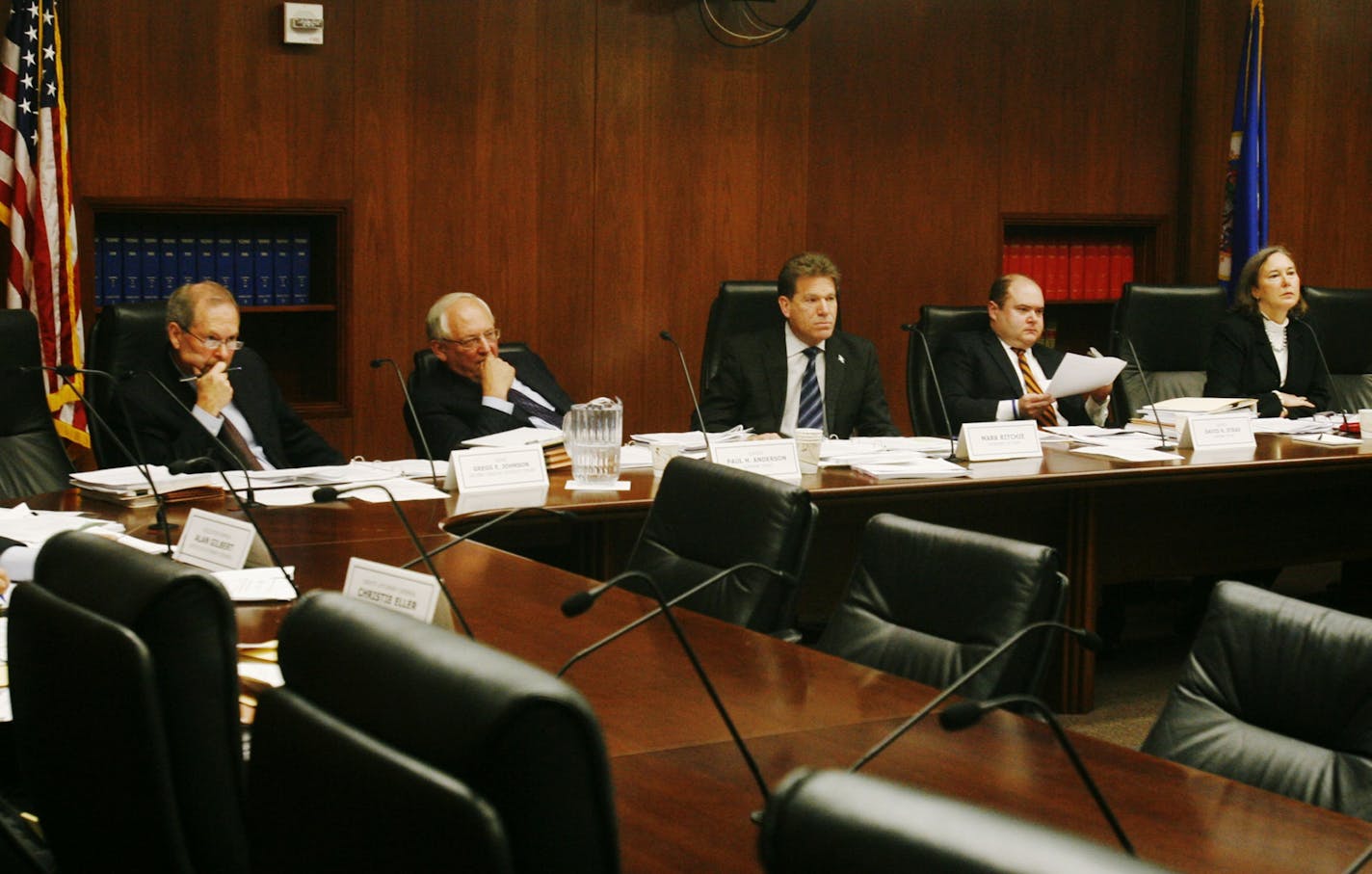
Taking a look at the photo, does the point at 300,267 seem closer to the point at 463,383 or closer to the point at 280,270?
the point at 280,270

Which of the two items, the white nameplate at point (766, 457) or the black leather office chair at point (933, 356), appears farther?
the black leather office chair at point (933, 356)

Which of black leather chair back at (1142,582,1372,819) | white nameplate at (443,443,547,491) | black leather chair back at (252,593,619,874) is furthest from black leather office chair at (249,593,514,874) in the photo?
white nameplate at (443,443,547,491)

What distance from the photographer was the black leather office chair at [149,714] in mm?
1378

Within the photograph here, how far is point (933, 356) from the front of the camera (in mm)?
5309

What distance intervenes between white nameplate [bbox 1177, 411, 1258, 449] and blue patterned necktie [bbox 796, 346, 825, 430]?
3.54ft

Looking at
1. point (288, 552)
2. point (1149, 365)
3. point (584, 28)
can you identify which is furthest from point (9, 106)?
point (1149, 365)

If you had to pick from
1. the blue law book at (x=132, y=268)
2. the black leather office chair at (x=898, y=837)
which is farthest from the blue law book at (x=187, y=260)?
the black leather office chair at (x=898, y=837)

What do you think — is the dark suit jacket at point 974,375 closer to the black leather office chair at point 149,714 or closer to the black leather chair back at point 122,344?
the black leather chair back at point 122,344

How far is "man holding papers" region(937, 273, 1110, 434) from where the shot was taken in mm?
5168

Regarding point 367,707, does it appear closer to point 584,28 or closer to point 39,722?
point 39,722

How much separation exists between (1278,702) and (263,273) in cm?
423

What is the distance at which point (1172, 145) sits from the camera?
24.0 ft

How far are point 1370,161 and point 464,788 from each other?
777 cm

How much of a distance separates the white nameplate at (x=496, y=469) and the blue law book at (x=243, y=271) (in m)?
2.06
